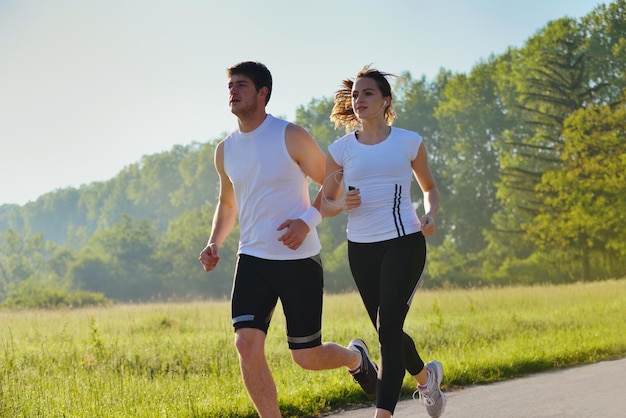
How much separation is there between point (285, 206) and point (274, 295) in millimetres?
565

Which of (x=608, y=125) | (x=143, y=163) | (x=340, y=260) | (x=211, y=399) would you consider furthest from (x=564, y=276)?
(x=143, y=163)

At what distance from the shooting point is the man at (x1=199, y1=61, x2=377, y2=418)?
17.8 ft

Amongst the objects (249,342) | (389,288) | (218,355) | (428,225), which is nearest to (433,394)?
(389,288)

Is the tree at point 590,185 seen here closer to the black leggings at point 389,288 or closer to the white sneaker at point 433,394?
the white sneaker at point 433,394

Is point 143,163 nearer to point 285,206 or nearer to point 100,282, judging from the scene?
point 100,282

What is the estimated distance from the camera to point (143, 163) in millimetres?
132750

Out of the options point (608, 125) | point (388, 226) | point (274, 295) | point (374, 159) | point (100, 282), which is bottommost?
point (100, 282)

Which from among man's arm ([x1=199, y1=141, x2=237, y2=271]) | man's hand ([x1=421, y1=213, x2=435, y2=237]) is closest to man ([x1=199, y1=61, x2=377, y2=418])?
man's arm ([x1=199, y1=141, x2=237, y2=271])

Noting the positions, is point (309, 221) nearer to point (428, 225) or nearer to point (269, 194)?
point (269, 194)

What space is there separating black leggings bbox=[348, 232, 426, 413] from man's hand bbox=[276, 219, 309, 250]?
654 millimetres

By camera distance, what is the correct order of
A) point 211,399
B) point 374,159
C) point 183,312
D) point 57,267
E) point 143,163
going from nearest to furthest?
point 374,159, point 211,399, point 183,312, point 57,267, point 143,163

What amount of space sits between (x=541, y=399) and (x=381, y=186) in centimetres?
309

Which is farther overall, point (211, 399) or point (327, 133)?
point (327, 133)

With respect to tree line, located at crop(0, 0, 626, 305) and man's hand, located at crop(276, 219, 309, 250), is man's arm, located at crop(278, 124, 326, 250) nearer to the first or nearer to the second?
man's hand, located at crop(276, 219, 309, 250)
